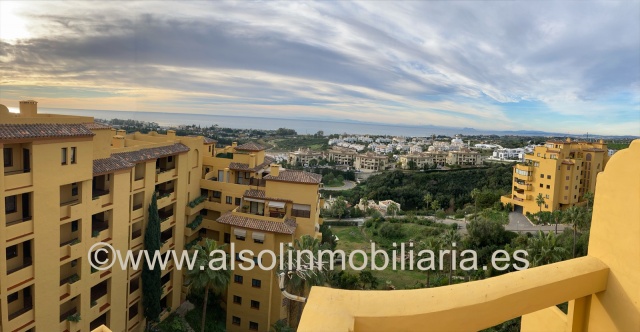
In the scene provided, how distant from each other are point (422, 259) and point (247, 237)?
44.3 ft

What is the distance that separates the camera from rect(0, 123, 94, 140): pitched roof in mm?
12117

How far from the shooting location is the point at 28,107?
1599 centimetres

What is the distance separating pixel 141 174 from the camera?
1862 cm

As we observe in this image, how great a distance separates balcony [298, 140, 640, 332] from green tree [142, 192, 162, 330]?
18.0 m

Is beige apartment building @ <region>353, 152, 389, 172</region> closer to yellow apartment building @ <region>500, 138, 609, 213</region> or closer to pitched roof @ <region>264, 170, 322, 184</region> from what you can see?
yellow apartment building @ <region>500, 138, 609, 213</region>

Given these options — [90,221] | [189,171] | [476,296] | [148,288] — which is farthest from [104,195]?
[476,296]

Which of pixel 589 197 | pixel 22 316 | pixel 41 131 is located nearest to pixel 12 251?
pixel 22 316

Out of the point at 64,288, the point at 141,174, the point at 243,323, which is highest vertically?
the point at 141,174

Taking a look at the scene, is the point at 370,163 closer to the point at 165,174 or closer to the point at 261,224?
the point at 261,224

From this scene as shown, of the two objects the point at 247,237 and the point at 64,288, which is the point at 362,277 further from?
the point at 64,288

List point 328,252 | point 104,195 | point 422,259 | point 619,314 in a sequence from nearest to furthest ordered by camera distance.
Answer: point 619,314, point 104,195, point 328,252, point 422,259

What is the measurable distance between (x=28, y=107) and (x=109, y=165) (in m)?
3.84

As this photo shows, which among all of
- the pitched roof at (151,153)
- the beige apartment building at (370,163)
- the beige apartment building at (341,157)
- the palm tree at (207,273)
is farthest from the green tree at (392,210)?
the beige apartment building at (341,157)

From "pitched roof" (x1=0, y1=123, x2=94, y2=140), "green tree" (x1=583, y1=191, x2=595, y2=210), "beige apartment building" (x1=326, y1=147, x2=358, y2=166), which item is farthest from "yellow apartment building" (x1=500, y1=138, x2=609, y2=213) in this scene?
"beige apartment building" (x1=326, y1=147, x2=358, y2=166)
